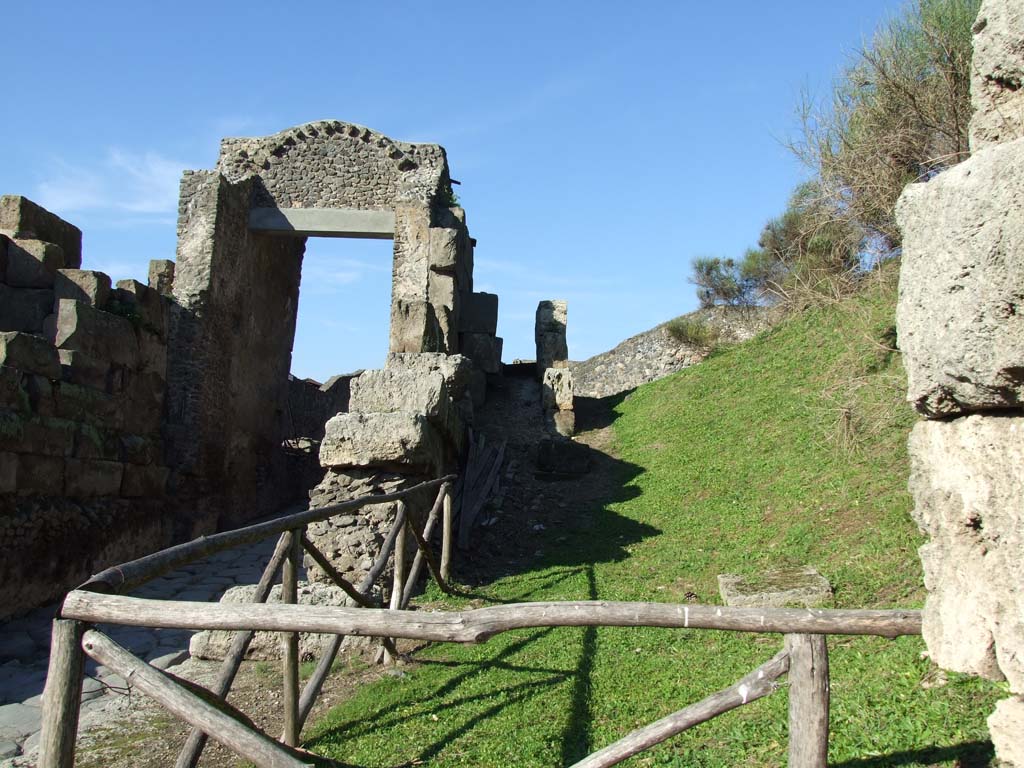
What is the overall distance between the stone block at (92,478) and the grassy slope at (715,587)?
467 centimetres

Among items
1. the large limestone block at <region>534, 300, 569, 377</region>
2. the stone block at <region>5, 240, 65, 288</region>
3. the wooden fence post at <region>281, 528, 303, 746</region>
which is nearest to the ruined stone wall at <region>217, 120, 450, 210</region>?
the large limestone block at <region>534, 300, 569, 377</region>

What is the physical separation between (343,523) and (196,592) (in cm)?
191

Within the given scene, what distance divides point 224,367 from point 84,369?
4058 millimetres

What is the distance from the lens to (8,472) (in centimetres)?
750

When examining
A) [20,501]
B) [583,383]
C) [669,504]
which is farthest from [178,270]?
[583,383]

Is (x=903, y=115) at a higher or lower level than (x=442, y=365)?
higher

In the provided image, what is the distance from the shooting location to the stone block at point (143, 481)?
9.80 m

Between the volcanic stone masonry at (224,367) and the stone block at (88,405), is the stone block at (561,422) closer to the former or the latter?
the volcanic stone masonry at (224,367)

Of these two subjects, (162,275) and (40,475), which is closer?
(40,475)

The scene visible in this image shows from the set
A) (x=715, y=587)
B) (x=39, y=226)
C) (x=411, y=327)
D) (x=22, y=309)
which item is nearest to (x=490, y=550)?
(x=715, y=587)

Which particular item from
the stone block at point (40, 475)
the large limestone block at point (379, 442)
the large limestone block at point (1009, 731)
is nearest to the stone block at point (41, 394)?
the stone block at point (40, 475)

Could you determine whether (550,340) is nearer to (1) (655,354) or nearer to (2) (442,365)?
(1) (655,354)

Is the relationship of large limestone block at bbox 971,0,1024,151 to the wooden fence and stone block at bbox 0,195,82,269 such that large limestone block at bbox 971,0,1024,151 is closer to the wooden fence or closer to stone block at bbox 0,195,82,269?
the wooden fence

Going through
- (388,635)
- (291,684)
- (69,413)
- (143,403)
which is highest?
(143,403)
